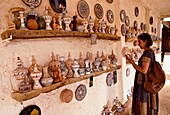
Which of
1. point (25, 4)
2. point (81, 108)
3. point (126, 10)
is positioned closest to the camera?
point (25, 4)

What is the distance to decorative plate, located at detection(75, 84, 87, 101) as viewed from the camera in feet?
5.70

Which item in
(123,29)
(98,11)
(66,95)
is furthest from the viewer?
(123,29)

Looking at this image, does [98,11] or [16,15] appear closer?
[16,15]

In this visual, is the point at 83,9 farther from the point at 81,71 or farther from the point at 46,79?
the point at 46,79

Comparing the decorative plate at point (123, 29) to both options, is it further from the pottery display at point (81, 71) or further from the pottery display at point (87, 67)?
the pottery display at point (81, 71)

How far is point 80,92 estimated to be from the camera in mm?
1781

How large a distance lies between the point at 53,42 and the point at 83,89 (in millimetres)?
682

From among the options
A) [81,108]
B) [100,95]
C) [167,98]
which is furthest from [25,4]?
[167,98]

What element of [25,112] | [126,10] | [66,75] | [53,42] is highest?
[126,10]

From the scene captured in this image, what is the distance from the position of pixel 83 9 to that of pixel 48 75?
2.98 feet

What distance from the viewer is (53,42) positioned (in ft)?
4.74

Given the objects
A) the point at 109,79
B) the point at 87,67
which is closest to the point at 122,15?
the point at 109,79

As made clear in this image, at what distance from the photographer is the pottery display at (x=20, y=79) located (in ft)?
3.58

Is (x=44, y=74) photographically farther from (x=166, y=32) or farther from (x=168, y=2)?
(x=166, y=32)
